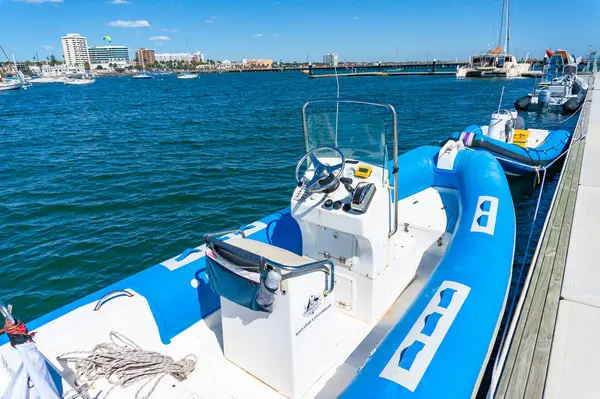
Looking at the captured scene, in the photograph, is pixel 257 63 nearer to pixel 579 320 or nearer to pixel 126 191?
pixel 126 191

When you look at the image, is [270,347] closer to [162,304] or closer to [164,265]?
[162,304]

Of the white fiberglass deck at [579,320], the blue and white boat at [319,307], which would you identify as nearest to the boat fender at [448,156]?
the white fiberglass deck at [579,320]

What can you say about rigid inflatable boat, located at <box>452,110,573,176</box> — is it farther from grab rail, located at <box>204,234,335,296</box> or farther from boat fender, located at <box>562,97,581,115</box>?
boat fender, located at <box>562,97,581,115</box>

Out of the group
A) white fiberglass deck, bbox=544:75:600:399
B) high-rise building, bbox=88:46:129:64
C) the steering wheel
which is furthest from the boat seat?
high-rise building, bbox=88:46:129:64

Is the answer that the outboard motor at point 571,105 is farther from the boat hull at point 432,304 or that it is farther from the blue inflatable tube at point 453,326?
the blue inflatable tube at point 453,326

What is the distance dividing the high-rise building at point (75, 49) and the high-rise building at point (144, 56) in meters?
21.9

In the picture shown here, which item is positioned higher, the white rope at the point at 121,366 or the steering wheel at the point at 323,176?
the steering wheel at the point at 323,176

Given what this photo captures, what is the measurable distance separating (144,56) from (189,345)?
210 meters

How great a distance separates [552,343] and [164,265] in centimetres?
332

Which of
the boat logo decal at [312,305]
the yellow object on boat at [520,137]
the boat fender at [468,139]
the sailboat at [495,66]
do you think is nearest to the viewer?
the boat logo decal at [312,305]

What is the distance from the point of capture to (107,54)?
601 feet

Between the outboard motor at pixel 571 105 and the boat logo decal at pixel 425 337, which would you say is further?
the outboard motor at pixel 571 105

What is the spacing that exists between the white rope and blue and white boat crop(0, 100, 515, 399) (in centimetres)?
1

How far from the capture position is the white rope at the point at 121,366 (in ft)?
→ 7.88
